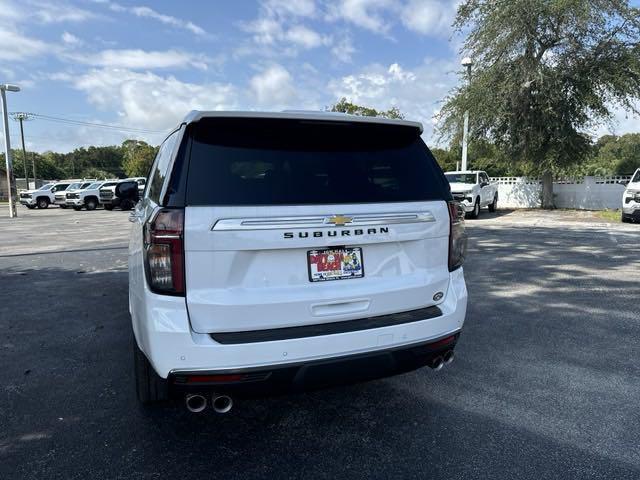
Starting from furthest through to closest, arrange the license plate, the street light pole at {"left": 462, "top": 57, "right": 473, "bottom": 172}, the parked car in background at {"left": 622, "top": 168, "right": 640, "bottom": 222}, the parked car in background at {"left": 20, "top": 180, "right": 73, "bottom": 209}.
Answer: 1. the parked car in background at {"left": 20, "top": 180, "right": 73, "bottom": 209}
2. the street light pole at {"left": 462, "top": 57, "right": 473, "bottom": 172}
3. the parked car in background at {"left": 622, "top": 168, "right": 640, "bottom": 222}
4. the license plate

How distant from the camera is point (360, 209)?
2.54 meters

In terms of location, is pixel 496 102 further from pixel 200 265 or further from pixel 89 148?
pixel 89 148

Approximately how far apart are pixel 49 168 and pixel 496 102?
10589 centimetres

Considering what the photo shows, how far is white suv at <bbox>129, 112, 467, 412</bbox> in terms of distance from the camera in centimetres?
225

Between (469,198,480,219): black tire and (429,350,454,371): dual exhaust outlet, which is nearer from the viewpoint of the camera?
(429,350,454,371): dual exhaust outlet

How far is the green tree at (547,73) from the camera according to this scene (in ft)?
60.0

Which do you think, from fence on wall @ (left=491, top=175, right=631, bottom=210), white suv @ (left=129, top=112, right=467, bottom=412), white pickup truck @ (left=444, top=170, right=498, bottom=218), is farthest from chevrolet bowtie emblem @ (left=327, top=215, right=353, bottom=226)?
fence on wall @ (left=491, top=175, right=631, bottom=210)

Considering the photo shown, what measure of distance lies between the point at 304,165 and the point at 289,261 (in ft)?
1.87

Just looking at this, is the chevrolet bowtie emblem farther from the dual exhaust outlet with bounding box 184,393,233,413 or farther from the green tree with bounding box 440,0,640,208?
the green tree with bounding box 440,0,640,208

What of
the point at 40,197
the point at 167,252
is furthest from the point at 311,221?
the point at 40,197

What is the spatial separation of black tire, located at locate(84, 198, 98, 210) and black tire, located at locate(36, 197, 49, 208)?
515cm

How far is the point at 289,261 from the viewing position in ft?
7.82

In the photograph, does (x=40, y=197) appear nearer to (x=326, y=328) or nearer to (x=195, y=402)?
(x=195, y=402)

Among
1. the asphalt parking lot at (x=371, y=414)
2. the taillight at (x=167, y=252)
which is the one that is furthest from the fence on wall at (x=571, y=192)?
the taillight at (x=167, y=252)
